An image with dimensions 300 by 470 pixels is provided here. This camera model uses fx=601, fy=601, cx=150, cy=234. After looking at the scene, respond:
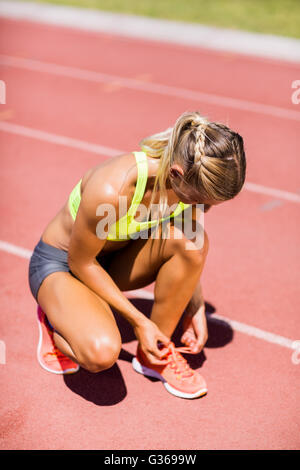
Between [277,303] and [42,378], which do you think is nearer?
[42,378]

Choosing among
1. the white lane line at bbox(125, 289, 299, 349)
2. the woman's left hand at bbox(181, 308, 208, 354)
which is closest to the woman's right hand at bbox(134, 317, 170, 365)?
the woman's left hand at bbox(181, 308, 208, 354)

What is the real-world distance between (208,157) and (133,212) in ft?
1.69

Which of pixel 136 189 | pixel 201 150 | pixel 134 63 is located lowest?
pixel 134 63

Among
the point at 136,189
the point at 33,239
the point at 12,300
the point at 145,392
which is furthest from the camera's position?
the point at 33,239

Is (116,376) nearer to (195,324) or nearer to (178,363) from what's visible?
(178,363)

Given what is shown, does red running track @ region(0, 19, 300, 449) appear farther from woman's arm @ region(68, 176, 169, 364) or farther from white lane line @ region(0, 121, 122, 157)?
woman's arm @ region(68, 176, 169, 364)

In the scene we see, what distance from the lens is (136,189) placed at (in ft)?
9.10

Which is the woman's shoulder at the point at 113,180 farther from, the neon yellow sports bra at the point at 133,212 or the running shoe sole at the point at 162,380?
the running shoe sole at the point at 162,380

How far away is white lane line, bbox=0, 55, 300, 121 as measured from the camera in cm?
805

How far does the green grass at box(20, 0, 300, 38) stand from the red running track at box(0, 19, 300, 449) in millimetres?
4340

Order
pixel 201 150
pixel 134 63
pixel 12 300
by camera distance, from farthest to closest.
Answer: pixel 134 63
pixel 12 300
pixel 201 150

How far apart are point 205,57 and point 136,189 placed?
28.5 feet
